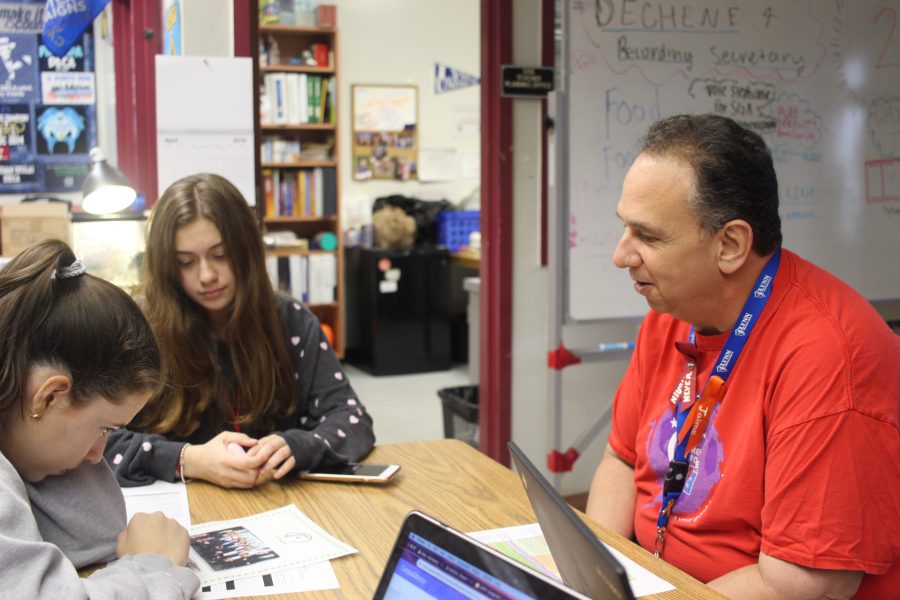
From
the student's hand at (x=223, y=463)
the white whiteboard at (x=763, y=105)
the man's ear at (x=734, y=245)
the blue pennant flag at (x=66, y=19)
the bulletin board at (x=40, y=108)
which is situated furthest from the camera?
the bulletin board at (x=40, y=108)

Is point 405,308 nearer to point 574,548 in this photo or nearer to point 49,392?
point 49,392

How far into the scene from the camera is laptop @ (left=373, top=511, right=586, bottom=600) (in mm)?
752

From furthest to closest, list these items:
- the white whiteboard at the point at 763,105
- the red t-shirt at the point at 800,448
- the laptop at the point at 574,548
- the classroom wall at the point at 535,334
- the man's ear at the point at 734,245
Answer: the classroom wall at the point at 535,334, the white whiteboard at the point at 763,105, the man's ear at the point at 734,245, the red t-shirt at the point at 800,448, the laptop at the point at 574,548

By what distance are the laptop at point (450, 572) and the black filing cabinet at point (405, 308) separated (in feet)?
16.2

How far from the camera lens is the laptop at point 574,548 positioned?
69 centimetres

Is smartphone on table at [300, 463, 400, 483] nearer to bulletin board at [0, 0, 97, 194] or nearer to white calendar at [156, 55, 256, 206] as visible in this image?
white calendar at [156, 55, 256, 206]

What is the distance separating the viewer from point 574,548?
Answer: 0.82m

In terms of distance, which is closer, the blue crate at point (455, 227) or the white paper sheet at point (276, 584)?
the white paper sheet at point (276, 584)

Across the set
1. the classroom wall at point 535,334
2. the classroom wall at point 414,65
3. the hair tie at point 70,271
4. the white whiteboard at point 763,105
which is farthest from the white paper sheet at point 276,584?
the classroom wall at point 414,65

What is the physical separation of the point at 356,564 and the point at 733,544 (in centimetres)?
59

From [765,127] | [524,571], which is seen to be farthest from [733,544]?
[765,127]

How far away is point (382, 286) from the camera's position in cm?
584

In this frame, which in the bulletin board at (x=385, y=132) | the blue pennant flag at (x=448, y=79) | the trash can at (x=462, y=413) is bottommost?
the trash can at (x=462, y=413)

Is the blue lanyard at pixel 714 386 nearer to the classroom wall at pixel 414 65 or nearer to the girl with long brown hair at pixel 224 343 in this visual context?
the girl with long brown hair at pixel 224 343
